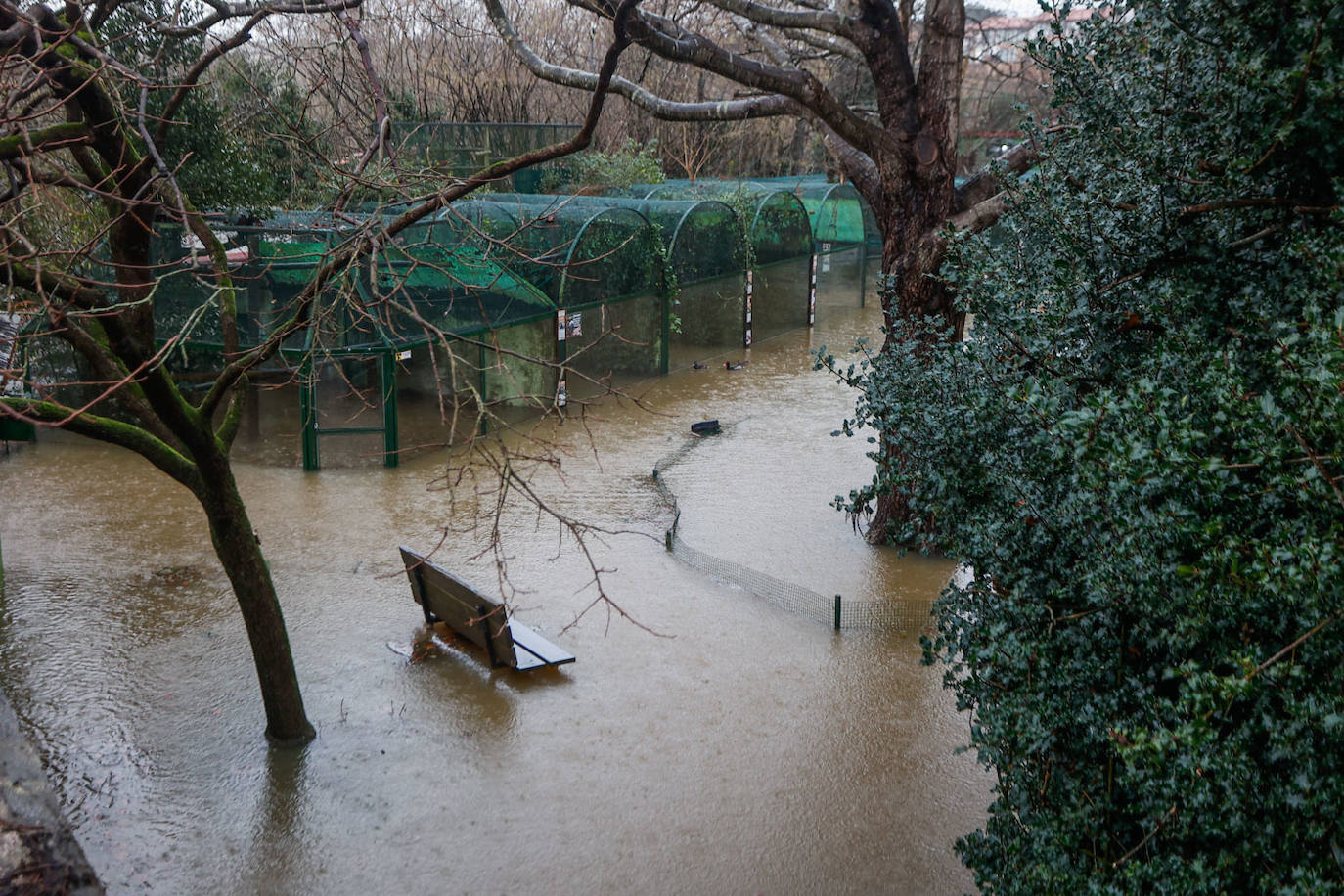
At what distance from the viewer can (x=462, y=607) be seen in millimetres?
8680

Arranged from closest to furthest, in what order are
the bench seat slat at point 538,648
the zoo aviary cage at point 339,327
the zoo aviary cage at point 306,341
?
the bench seat slat at point 538,648, the zoo aviary cage at point 339,327, the zoo aviary cage at point 306,341

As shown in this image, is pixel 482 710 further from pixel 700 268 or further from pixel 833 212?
pixel 833 212

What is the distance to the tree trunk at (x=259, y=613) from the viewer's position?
291 inches

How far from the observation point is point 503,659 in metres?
8.55

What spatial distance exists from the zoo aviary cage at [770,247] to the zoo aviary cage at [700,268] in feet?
0.91

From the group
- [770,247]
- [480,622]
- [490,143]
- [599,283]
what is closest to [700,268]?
[770,247]

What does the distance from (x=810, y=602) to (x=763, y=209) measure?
1320 cm

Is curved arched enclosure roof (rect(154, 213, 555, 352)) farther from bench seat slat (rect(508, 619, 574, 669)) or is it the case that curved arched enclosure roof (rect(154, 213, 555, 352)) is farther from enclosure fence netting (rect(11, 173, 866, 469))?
bench seat slat (rect(508, 619, 574, 669))

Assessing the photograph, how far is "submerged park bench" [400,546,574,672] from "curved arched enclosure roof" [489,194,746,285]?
391 inches

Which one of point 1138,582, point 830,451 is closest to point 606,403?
point 830,451

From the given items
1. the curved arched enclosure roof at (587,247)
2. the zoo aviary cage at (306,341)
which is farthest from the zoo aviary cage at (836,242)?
the zoo aviary cage at (306,341)

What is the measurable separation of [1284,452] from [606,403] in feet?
46.6

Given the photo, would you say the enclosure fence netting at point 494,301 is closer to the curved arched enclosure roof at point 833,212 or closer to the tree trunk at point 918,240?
the curved arched enclosure roof at point 833,212

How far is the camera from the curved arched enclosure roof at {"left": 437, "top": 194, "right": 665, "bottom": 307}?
16.5 meters
